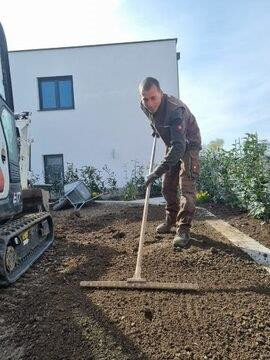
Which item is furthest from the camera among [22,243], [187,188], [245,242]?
[245,242]

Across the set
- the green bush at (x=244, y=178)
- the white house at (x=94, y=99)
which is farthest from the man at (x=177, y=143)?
the white house at (x=94, y=99)

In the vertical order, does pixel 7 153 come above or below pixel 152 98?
below

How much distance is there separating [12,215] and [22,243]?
35cm

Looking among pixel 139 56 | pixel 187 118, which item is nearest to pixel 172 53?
pixel 139 56

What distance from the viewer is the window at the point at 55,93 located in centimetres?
1688

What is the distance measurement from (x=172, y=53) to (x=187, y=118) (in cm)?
1181

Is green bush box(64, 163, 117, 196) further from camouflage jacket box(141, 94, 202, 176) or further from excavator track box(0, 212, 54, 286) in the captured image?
camouflage jacket box(141, 94, 202, 176)

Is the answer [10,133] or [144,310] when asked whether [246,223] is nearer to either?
[10,133]

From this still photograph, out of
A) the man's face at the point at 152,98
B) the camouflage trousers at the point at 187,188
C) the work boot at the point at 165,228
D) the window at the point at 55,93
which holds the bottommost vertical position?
the work boot at the point at 165,228

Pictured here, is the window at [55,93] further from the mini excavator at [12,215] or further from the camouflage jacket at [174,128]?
the camouflage jacket at [174,128]

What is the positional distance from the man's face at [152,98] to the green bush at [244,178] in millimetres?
3090

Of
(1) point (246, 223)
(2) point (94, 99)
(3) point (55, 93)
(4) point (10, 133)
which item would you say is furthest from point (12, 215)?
(3) point (55, 93)

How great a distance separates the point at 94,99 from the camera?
16.6m

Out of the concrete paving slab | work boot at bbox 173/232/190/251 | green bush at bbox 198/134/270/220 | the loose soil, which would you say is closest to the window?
green bush at bbox 198/134/270/220
